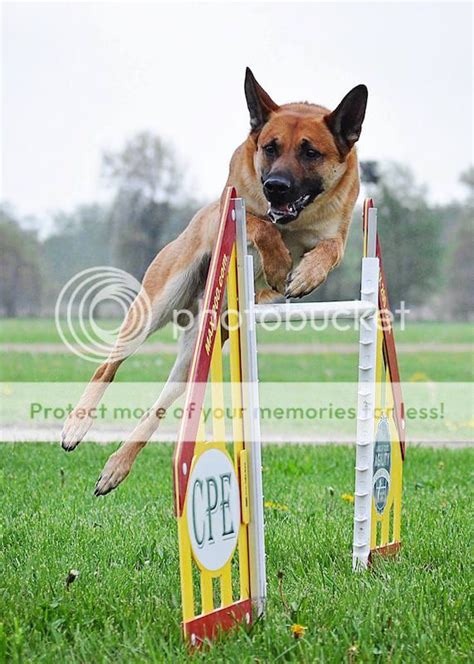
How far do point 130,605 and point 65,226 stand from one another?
1474 inches

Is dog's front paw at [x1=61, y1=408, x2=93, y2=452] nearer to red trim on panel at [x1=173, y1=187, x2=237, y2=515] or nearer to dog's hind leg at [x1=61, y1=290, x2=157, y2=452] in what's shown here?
dog's hind leg at [x1=61, y1=290, x2=157, y2=452]

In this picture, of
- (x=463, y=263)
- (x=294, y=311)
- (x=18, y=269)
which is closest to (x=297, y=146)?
(x=294, y=311)

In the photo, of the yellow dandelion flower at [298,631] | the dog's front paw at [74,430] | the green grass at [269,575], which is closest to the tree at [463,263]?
the green grass at [269,575]

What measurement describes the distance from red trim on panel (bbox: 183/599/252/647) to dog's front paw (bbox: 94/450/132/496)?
1.23 meters

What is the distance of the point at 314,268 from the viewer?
10.6ft

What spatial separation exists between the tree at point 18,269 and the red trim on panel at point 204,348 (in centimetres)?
3095

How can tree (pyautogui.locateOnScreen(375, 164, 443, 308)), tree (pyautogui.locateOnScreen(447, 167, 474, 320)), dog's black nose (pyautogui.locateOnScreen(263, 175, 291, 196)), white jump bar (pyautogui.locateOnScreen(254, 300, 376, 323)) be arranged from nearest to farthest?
white jump bar (pyautogui.locateOnScreen(254, 300, 376, 323)) < dog's black nose (pyautogui.locateOnScreen(263, 175, 291, 196)) < tree (pyautogui.locateOnScreen(375, 164, 443, 308)) < tree (pyautogui.locateOnScreen(447, 167, 474, 320))

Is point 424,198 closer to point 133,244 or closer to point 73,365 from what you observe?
point 133,244

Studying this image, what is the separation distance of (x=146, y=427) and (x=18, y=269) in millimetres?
34231

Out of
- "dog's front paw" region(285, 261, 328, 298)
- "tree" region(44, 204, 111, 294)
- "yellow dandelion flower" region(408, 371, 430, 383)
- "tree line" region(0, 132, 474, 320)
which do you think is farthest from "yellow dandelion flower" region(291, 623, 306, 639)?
"tree" region(44, 204, 111, 294)

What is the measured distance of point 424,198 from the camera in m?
34.8

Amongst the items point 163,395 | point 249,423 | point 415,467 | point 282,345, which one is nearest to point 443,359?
point 282,345

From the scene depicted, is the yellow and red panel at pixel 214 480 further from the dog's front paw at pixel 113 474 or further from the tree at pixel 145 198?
the tree at pixel 145 198

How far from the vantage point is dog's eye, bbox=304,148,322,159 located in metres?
3.43
